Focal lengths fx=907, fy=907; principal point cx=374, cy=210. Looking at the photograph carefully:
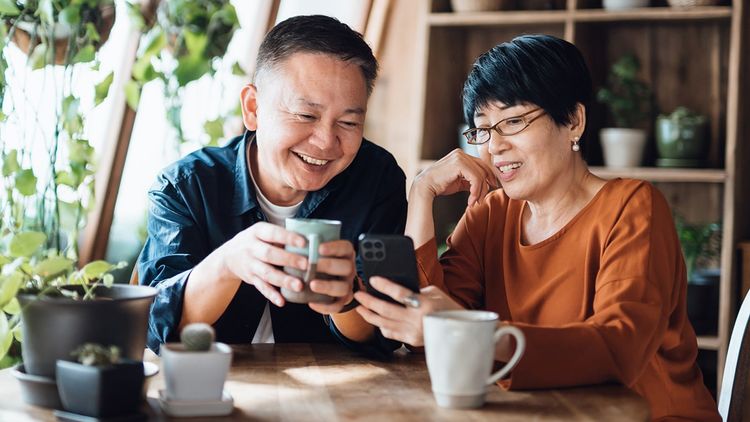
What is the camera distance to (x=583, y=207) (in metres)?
1.80

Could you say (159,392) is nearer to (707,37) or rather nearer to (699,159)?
(699,159)

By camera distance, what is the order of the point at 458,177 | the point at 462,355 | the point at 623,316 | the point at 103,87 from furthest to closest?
1. the point at 458,177
2. the point at 103,87
3. the point at 623,316
4. the point at 462,355

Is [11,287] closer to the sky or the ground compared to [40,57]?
closer to the ground

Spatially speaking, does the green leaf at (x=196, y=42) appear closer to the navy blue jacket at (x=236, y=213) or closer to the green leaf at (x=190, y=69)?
the green leaf at (x=190, y=69)

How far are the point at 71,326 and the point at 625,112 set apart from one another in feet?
9.07

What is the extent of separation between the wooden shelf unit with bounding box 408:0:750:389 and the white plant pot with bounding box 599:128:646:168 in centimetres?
5

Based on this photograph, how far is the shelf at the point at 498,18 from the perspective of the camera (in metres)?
3.52

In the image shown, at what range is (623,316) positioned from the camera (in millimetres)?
1469

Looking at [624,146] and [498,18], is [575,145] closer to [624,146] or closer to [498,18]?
[624,146]

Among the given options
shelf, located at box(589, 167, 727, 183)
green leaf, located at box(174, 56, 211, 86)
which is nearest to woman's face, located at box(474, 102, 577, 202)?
green leaf, located at box(174, 56, 211, 86)

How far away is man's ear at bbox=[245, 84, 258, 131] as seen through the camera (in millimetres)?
1994

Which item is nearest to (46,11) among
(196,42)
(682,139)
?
(196,42)

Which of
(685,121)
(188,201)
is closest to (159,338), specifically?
(188,201)

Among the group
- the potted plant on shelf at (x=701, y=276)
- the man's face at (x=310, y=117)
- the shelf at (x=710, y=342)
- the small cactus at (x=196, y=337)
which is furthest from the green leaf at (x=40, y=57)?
the shelf at (x=710, y=342)
